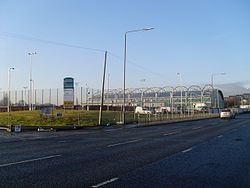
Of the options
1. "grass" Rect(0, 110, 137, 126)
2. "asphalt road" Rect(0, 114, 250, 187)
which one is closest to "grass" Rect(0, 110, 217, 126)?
"grass" Rect(0, 110, 137, 126)

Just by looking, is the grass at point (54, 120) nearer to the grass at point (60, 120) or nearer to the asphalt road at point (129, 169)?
the grass at point (60, 120)

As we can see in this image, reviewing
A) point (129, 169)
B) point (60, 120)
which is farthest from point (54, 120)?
point (129, 169)

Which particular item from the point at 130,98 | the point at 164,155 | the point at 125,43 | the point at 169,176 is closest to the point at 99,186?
the point at 169,176

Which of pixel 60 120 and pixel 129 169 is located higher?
pixel 60 120

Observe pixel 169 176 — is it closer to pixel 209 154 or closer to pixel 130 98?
pixel 209 154

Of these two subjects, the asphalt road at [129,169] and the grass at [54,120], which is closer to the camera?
the asphalt road at [129,169]

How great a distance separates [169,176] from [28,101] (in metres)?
85.0

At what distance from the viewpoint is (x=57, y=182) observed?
8.09 meters

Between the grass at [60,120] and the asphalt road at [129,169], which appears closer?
the asphalt road at [129,169]

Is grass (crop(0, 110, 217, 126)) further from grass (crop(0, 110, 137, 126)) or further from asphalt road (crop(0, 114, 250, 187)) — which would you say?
asphalt road (crop(0, 114, 250, 187))

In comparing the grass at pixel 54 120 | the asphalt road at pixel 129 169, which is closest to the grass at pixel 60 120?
the grass at pixel 54 120

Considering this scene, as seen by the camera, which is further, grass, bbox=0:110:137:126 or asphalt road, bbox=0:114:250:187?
grass, bbox=0:110:137:126

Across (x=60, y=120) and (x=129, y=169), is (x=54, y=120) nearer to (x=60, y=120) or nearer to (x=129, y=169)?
(x=60, y=120)

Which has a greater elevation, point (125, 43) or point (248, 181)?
point (125, 43)
